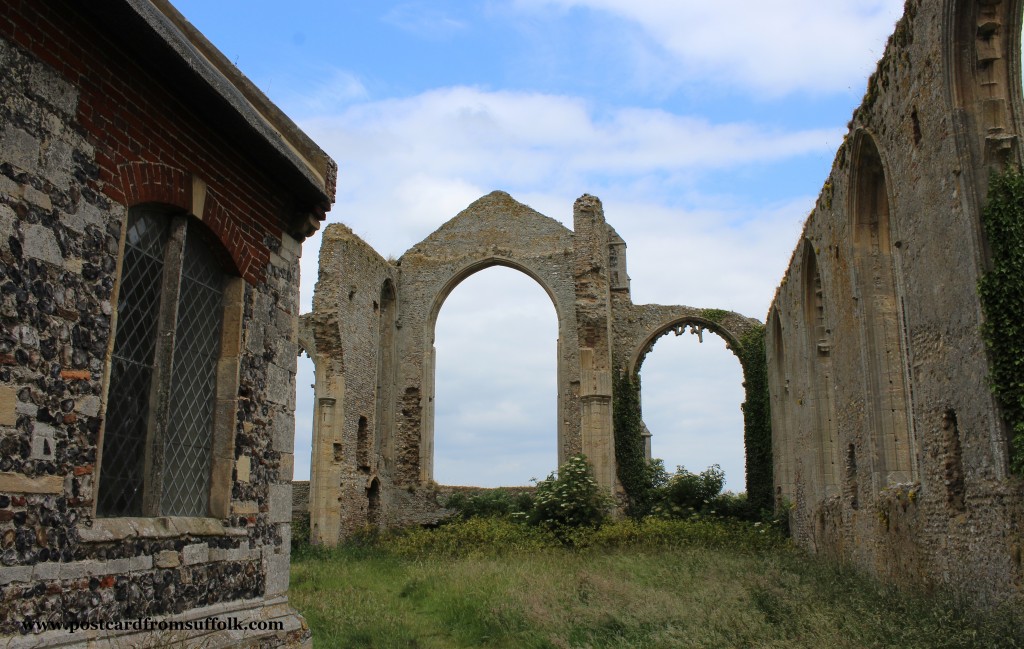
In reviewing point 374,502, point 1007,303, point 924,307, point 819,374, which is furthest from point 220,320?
point 374,502

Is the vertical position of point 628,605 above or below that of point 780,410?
below

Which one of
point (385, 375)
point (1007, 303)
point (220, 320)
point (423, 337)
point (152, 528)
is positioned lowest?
point (152, 528)

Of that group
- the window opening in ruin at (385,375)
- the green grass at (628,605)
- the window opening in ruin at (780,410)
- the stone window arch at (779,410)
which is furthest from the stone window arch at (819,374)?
the window opening in ruin at (385,375)

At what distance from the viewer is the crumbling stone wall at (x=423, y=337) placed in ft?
62.3

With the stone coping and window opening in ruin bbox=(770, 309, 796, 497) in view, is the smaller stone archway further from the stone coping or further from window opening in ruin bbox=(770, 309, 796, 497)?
the stone coping

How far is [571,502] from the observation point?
1948 centimetres

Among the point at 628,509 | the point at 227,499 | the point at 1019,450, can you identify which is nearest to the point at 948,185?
the point at 1019,450

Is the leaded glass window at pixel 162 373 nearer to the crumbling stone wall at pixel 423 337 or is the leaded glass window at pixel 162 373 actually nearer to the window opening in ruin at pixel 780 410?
the crumbling stone wall at pixel 423 337

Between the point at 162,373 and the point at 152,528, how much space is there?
3.09 feet

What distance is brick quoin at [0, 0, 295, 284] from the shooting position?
4.49 m

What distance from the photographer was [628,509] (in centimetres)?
2180

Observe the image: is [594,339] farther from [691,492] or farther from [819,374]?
[819,374]

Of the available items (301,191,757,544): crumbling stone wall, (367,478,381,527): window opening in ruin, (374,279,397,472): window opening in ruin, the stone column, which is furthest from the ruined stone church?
(374,279,397,472): window opening in ruin

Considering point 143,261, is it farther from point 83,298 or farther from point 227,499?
point 227,499
